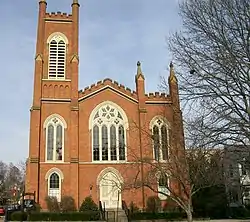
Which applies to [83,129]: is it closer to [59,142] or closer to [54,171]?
[59,142]

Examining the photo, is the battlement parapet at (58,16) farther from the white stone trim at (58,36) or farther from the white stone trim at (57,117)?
the white stone trim at (57,117)

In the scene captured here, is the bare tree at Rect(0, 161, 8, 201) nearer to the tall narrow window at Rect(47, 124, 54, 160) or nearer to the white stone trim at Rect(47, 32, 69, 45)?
the tall narrow window at Rect(47, 124, 54, 160)

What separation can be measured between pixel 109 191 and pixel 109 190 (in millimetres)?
88

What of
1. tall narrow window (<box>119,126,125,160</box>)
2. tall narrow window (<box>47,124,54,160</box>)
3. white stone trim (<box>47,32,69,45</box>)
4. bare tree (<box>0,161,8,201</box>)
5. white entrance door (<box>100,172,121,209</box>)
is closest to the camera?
tall narrow window (<box>47,124,54,160</box>)

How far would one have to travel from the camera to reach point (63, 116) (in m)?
33.7

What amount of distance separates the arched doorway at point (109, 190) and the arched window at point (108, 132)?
1.61 m

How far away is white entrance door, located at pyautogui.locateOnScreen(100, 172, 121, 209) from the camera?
32562 millimetres

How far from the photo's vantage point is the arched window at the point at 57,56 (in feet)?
117

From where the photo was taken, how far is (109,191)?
32.9 metres

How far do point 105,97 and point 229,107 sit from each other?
2209 centimetres

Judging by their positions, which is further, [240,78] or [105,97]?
[105,97]

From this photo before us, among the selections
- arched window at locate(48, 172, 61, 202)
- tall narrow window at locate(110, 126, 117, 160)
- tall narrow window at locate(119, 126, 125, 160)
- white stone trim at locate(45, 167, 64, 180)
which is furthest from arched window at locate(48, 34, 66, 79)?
arched window at locate(48, 172, 61, 202)

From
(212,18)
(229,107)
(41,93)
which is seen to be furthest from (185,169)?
(41,93)

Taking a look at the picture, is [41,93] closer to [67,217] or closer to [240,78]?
[67,217]
